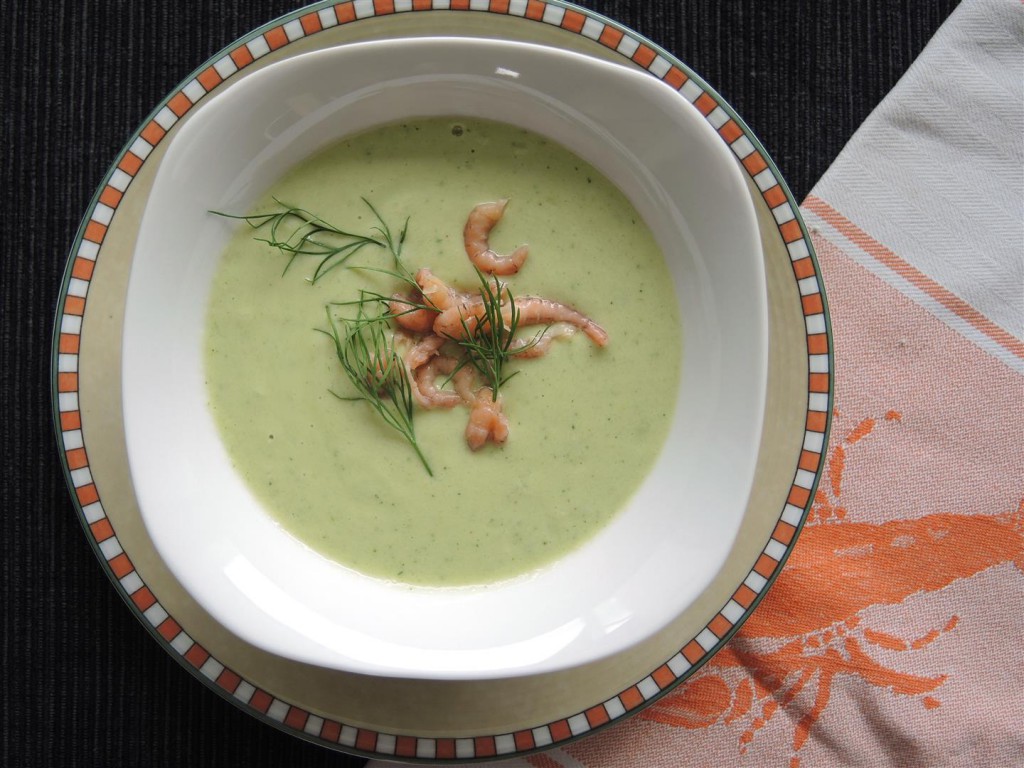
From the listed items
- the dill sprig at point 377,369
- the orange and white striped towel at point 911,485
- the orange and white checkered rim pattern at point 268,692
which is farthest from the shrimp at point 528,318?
the orange and white striped towel at point 911,485

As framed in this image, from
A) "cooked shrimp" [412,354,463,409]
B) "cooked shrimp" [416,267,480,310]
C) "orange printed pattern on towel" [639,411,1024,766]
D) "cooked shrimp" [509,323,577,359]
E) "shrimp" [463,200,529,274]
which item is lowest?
"orange printed pattern on towel" [639,411,1024,766]

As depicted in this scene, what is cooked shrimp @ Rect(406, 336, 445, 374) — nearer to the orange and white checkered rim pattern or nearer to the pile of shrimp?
the pile of shrimp

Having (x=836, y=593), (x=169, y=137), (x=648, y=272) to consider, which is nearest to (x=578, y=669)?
(x=836, y=593)

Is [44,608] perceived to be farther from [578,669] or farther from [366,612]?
[578,669]

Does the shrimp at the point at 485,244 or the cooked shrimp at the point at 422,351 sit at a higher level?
the shrimp at the point at 485,244

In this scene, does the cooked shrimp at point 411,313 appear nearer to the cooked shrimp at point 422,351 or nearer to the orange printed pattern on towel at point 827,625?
the cooked shrimp at point 422,351

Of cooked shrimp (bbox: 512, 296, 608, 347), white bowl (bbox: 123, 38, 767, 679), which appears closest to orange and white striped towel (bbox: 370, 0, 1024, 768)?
white bowl (bbox: 123, 38, 767, 679)

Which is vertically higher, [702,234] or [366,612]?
[702,234]
